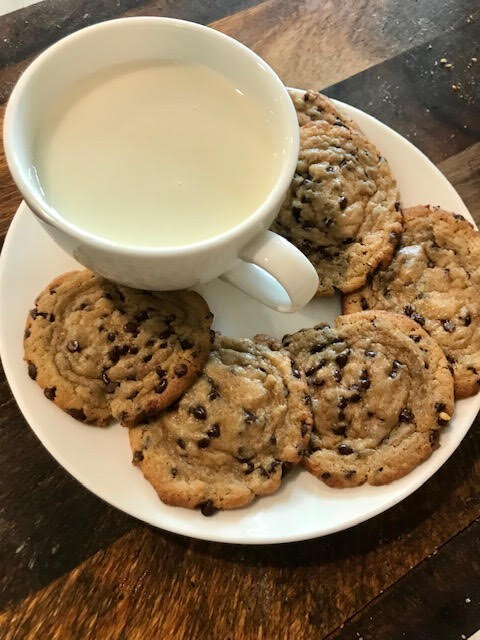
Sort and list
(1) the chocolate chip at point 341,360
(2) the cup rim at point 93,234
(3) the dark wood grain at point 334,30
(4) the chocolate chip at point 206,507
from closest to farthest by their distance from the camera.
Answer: (2) the cup rim at point 93,234 → (4) the chocolate chip at point 206,507 → (1) the chocolate chip at point 341,360 → (3) the dark wood grain at point 334,30

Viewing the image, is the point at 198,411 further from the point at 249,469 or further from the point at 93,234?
the point at 93,234

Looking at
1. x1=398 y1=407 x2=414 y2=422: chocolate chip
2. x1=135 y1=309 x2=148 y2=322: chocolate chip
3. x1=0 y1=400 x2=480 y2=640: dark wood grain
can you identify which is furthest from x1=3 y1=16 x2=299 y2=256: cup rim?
x1=0 y1=400 x2=480 y2=640: dark wood grain

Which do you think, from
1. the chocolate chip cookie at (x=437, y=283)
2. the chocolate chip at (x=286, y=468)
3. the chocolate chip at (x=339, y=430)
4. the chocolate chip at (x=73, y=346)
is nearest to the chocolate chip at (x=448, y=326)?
the chocolate chip cookie at (x=437, y=283)

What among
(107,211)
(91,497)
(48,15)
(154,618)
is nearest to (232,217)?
(107,211)

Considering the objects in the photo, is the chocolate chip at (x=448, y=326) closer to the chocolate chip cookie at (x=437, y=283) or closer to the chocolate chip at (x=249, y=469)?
the chocolate chip cookie at (x=437, y=283)

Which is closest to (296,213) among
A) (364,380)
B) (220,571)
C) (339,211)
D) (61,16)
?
(339,211)

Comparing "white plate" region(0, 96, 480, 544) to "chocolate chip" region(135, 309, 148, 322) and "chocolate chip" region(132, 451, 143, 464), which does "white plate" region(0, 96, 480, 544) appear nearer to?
"chocolate chip" region(132, 451, 143, 464)

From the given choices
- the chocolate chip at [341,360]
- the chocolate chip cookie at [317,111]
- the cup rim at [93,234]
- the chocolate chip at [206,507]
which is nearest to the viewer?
the cup rim at [93,234]
